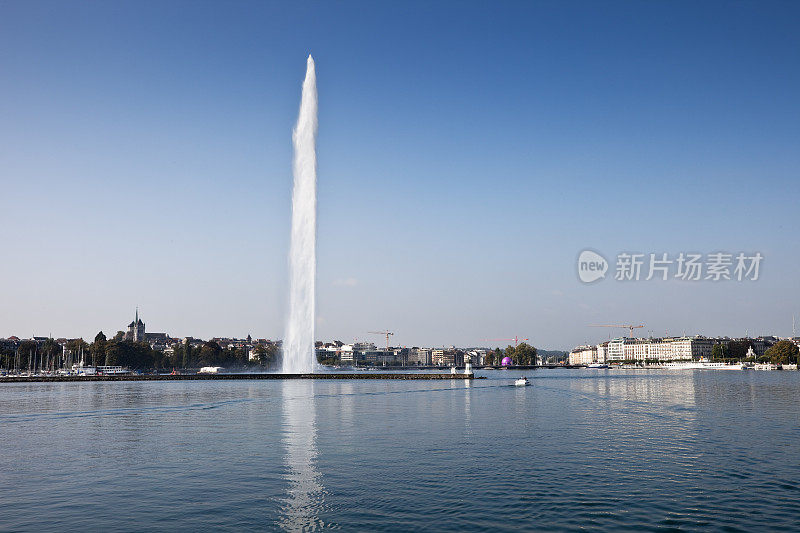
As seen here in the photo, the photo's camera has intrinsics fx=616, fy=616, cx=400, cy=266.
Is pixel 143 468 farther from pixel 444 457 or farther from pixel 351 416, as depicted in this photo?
pixel 351 416

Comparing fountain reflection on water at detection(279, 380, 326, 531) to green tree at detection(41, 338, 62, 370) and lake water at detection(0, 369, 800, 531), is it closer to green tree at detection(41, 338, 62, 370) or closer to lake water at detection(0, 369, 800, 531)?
lake water at detection(0, 369, 800, 531)

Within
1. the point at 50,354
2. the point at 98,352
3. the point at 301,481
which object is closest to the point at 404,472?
the point at 301,481

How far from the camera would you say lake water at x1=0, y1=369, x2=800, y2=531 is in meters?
17.3

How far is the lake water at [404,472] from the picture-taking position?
17266mm

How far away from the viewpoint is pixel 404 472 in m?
23.1

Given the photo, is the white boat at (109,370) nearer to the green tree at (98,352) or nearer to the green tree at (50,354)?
the green tree at (98,352)

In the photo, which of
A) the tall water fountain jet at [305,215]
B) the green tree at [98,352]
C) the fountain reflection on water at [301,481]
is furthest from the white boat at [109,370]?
the fountain reflection on water at [301,481]

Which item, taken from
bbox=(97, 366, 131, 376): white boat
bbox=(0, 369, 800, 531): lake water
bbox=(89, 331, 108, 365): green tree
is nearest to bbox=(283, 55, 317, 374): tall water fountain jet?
bbox=(0, 369, 800, 531): lake water

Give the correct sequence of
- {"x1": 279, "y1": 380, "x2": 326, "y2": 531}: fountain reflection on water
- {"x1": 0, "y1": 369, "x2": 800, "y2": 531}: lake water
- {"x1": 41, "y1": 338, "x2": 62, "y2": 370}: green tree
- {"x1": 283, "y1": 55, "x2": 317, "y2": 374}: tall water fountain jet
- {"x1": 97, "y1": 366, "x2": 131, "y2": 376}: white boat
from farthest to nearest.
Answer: {"x1": 41, "y1": 338, "x2": 62, "y2": 370}: green tree
{"x1": 97, "y1": 366, "x2": 131, "y2": 376}: white boat
{"x1": 283, "y1": 55, "x2": 317, "y2": 374}: tall water fountain jet
{"x1": 0, "y1": 369, "x2": 800, "y2": 531}: lake water
{"x1": 279, "y1": 380, "x2": 326, "y2": 531}: fountain reflection on water

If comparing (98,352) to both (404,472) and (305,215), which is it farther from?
(404,472)

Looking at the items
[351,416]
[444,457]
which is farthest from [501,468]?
[351,416]

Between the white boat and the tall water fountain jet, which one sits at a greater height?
the tall water fountain jet

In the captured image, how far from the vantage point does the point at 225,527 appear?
16.5 meters

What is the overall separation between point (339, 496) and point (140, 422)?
2649 centimetres
